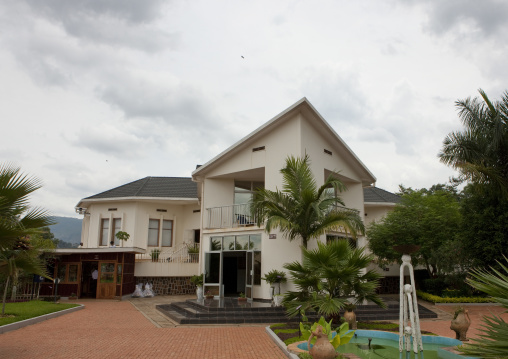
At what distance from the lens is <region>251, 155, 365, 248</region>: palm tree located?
14359mm

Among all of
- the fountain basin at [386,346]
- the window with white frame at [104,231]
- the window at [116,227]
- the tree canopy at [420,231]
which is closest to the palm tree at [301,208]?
the fountain basin at [386,346]

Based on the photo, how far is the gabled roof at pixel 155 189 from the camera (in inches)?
1032

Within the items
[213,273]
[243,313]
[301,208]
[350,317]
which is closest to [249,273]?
[213,273]

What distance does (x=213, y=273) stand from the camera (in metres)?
17.8

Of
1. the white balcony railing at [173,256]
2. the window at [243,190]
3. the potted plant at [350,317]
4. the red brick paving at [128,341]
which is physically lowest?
the red brick paving at [128,341]

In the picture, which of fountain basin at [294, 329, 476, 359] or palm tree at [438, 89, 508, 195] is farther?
palm tree at [438, 89, 508, 195]

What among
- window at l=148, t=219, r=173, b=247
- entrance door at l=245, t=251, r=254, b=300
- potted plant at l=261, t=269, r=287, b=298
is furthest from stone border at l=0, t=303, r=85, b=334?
window at l=148, t=219, r=173, b=247

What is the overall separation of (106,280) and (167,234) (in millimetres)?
5875

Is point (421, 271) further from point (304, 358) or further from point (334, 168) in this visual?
point (304, 358)

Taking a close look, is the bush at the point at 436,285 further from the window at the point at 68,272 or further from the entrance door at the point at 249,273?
the window at the point at 68,272

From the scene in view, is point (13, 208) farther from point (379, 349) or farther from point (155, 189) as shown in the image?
point (155, 189)

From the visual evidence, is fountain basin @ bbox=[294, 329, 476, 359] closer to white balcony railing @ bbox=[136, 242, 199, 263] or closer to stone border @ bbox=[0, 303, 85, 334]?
stone border @ bbox=[0, 303, 85, 334]

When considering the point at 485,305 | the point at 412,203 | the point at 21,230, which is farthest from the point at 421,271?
the point at 21,230

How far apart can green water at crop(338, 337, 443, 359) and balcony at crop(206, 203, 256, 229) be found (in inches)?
350
